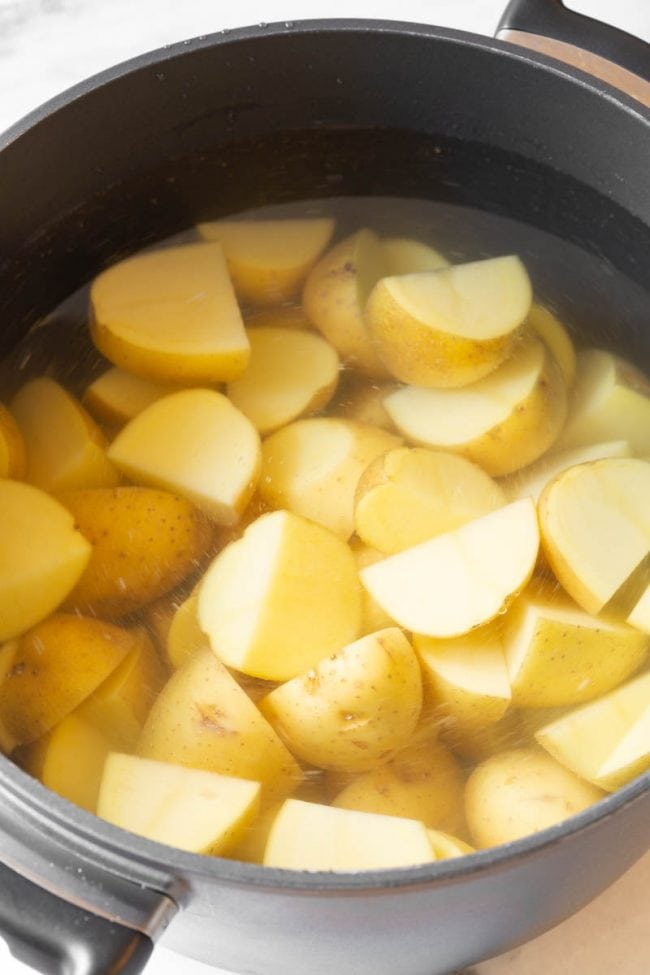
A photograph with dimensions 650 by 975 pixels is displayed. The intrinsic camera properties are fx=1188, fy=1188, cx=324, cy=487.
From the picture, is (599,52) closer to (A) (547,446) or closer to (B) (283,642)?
(A) (547,446)

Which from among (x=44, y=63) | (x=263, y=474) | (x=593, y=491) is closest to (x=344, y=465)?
(x=263, y=474)

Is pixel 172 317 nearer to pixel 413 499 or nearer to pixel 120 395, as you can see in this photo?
pixel 120 395

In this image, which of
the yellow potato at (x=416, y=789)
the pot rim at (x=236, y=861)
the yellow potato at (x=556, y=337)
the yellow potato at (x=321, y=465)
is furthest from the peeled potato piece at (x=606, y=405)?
the pot rim at (x=236, y=861)

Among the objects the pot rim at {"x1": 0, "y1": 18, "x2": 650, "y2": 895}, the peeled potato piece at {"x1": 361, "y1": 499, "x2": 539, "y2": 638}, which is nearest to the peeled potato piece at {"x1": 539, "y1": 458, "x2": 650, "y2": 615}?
the peeled potato piece at {"x1": 361, "y1": 499, "x2": 539, "y2": 638}

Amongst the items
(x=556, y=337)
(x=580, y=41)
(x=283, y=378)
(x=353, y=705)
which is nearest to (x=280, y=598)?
(x=353, y=705)

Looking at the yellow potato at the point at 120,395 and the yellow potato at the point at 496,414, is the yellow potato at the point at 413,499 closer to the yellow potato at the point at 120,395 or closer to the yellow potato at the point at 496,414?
the yellow potato at the point at 496,414

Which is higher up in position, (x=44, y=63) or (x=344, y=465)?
(x=44, y=63)
